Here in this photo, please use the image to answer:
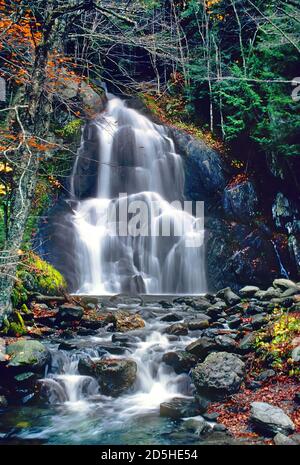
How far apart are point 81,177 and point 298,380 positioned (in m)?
11.4

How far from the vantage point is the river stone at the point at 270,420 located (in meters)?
4.51

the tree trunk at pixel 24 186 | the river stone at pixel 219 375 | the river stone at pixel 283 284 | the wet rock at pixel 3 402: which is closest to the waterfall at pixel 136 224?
the river stone at pixel 283 284

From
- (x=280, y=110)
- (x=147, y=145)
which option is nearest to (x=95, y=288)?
(x=147, y=145)

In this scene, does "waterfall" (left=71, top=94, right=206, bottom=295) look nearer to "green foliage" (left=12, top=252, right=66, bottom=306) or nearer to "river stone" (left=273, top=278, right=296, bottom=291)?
"green foliage" (left=12, top=252, right=66, bottom=306)

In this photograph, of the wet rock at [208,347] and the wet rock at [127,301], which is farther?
the wet rock at [127,301]

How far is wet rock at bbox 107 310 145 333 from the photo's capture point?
826cm

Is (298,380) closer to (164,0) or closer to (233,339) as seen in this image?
(233,339)

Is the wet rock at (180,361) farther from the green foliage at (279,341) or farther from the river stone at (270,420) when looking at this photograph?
the river stone at (270,420)

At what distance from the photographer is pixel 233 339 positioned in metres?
7.16

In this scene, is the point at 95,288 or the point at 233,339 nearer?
the point at 233,339

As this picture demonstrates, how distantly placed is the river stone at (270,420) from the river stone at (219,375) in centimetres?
78

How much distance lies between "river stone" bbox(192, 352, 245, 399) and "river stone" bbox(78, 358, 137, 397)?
3.62ft

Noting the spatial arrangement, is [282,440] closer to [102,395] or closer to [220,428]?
[220,428]

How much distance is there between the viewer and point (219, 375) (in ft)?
18.8
